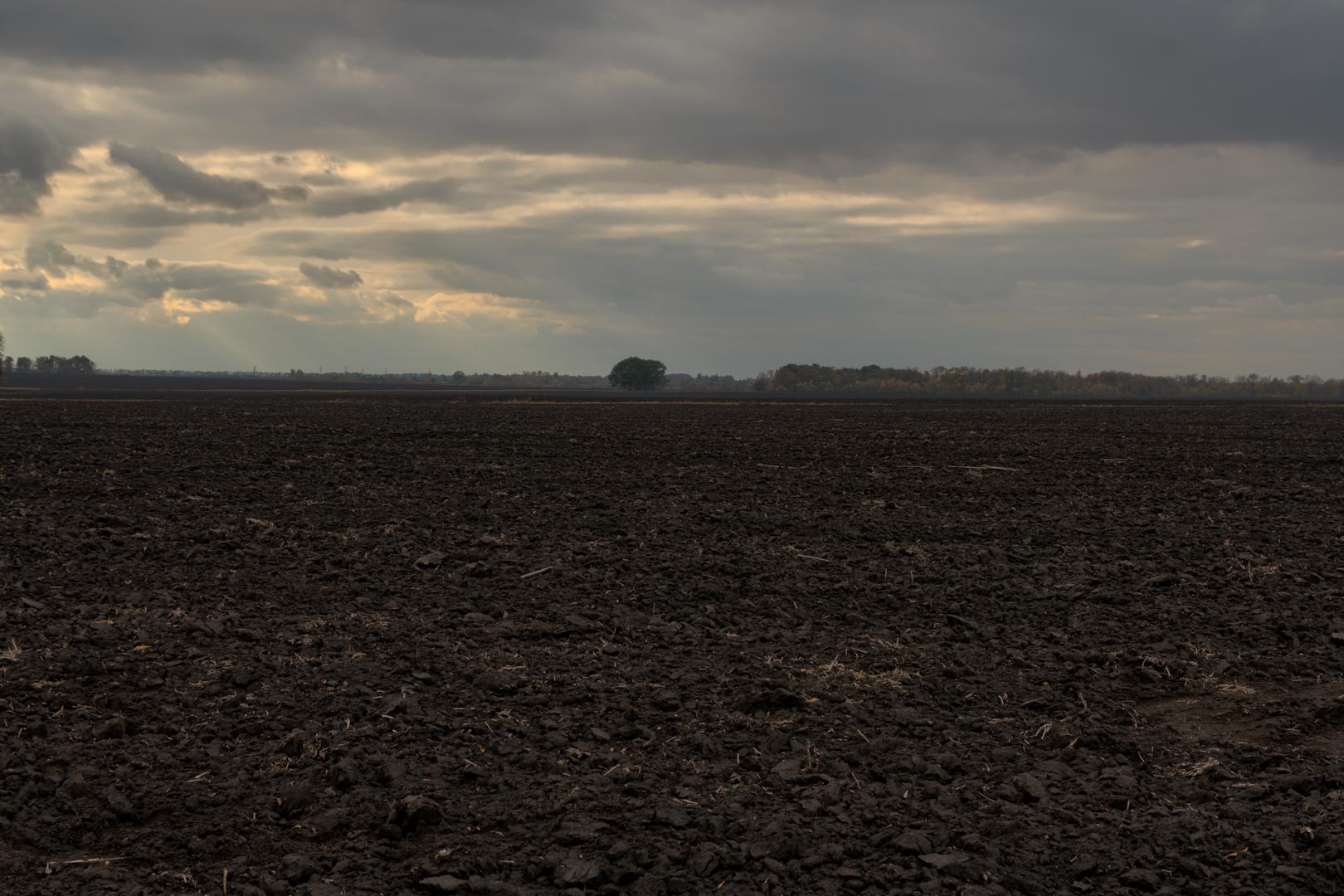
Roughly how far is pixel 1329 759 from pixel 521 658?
20.4 feet

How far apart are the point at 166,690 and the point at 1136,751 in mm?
7322

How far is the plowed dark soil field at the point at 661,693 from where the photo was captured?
579 cm

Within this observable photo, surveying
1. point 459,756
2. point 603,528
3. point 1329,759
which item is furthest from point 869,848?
point 603,528

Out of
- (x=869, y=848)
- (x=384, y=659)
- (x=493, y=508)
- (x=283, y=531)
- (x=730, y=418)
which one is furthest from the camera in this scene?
(x=730, y=418)

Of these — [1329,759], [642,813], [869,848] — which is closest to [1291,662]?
[1329,759]

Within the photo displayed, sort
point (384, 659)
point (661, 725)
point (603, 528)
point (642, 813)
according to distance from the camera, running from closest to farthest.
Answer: point (642, 813) → point (661, 725) → point (384, 659) → point (603, 528)

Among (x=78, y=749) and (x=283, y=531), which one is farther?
(x=283, y=531)

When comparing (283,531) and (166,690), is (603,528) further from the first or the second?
(166,690)

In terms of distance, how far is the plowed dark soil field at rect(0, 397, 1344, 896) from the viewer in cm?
579

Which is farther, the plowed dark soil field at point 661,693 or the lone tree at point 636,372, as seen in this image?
the lone tree at point 636,372

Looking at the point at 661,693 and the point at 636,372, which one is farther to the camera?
the point at 636,372

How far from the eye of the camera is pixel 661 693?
8430mm

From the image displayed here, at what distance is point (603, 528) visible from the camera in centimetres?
1576

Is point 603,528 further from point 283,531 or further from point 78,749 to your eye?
point 78,749
